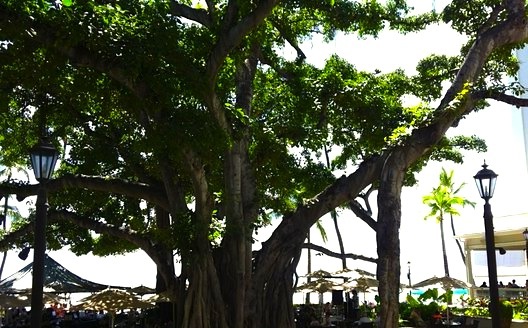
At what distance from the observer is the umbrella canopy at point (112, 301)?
18.5m

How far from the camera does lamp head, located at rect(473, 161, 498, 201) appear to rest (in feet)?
35.7

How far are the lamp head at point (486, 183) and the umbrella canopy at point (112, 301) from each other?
1183 centimetres

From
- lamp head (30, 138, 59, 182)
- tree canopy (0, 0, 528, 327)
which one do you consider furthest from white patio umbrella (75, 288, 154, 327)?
lamp head (30, 138, 59, 182)

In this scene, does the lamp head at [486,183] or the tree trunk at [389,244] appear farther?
the lamp head at [486,183]

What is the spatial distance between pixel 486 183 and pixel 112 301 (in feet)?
40.0

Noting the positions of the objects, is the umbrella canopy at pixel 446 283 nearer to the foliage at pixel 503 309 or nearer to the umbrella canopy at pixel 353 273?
the foliage at pixel 503 309

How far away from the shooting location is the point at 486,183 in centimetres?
1091

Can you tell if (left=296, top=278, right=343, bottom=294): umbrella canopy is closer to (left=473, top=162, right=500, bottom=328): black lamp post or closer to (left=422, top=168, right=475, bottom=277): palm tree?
(left=473, top=162, right=500, bottom=328): black lamp post

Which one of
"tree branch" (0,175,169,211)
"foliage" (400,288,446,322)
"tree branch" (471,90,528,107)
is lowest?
"foliage" (400,288,446,322)

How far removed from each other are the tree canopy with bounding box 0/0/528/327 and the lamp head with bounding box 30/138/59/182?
1414 mm

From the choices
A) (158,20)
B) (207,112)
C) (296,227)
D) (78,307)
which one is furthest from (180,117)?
(78,307)

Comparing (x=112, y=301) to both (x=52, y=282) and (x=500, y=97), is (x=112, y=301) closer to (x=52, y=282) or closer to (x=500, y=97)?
(x=52, y=282)

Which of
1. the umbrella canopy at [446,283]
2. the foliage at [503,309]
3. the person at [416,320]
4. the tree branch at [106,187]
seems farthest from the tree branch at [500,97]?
the umbrella canopy at [446,283]

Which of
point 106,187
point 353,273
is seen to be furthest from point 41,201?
point 353,273
